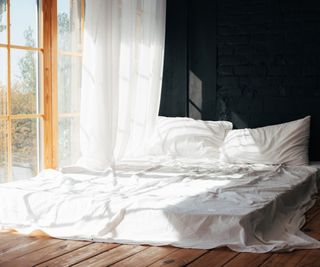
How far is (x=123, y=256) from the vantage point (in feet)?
10.5

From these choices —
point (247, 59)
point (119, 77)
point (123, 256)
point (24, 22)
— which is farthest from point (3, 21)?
point (247, 59)

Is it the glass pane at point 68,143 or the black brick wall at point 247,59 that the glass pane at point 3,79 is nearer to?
the glass pane at point 68,143

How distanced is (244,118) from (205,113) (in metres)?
0.44

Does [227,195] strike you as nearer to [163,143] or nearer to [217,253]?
[217,253]

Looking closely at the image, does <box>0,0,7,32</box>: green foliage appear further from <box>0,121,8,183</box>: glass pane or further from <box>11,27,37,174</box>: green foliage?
<box>0,121,8,183</box>: glass pane

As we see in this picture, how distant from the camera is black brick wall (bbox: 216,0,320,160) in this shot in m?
5.64

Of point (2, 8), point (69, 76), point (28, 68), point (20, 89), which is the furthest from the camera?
point (69, 76)

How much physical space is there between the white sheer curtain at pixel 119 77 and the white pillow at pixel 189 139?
165 millimetres

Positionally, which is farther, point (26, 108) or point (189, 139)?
point (189, 139)

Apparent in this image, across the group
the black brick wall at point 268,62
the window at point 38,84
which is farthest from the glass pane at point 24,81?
the black brick wall at point 268,62

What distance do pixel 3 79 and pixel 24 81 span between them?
259 millimetres

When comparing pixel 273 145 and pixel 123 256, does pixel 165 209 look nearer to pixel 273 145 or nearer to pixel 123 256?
pixel 123 256

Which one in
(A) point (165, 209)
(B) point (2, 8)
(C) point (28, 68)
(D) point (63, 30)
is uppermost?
(B) point (2, 8)

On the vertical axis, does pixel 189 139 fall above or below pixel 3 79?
below
